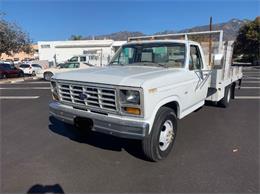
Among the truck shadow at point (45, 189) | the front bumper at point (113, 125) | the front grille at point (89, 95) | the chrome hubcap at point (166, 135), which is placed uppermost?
the front grille at point (89, 95)

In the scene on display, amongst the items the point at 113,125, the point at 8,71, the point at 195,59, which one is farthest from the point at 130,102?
the point at 8,71

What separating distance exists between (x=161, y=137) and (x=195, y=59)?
211cm

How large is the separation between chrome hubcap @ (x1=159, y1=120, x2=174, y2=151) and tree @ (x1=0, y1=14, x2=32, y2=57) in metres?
22.4

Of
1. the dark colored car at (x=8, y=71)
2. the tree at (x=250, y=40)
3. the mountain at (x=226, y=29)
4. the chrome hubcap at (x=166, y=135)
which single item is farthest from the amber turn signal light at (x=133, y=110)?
→ the tree at (x=250, y=40)

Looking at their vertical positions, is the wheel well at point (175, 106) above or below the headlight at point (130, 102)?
below

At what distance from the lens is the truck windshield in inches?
182

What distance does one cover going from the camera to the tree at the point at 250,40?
1315 inches

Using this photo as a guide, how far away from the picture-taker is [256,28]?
3356cm

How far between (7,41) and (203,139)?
24112 millimetres

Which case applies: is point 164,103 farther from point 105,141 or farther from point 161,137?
point 105,141

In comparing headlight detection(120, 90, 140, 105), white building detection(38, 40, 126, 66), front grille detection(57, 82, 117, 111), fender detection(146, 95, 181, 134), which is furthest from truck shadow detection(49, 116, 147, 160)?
white building detection(38, 40, 126, 66)

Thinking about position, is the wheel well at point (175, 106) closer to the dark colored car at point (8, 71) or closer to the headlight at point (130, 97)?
the headlight at point (130, 97)

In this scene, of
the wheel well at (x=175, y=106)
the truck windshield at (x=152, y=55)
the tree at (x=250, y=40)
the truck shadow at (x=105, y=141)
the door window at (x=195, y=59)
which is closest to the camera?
the wheel well at (x=175, y=106)

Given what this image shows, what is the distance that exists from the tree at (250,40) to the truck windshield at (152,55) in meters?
33.9
